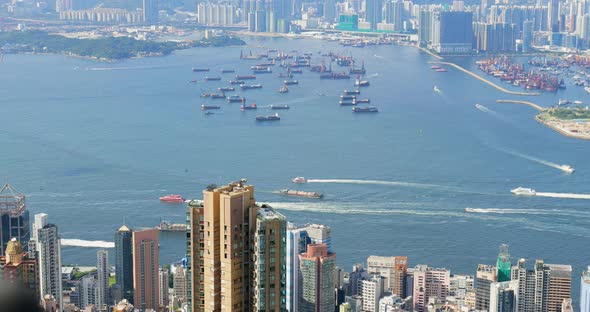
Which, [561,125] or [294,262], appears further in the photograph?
[561,125]

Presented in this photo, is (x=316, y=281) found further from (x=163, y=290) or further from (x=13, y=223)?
(x=13, y=223)

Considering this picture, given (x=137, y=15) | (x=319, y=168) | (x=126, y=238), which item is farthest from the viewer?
(x=137, y=15)

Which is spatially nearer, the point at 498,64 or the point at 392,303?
the point at 392,303

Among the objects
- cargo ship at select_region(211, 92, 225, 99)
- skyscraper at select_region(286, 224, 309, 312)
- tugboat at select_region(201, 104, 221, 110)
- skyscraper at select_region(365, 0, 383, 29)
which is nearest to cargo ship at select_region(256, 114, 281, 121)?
tugboat at select_region(201, 104, 221, 110)

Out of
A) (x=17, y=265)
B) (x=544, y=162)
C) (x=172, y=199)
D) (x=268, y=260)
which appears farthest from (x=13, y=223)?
(x=544, y=162)

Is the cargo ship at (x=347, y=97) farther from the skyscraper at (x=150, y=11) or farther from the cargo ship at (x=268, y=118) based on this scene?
the skyscraper at (x=150, y=11)

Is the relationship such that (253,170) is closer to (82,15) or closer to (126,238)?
(126,238)

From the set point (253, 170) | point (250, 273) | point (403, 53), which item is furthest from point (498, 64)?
point (250, 273)
